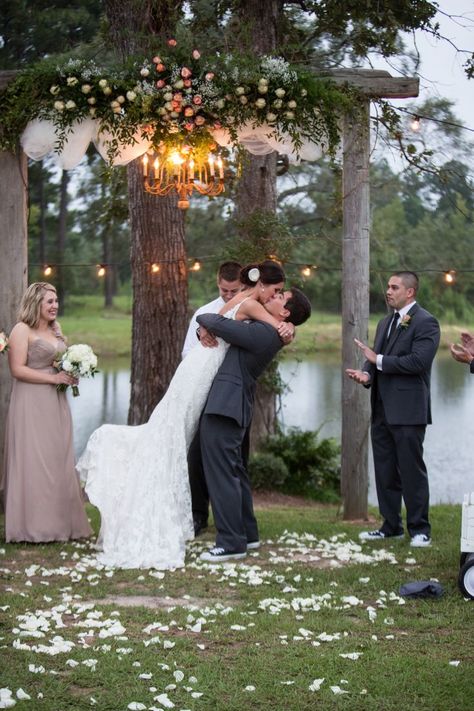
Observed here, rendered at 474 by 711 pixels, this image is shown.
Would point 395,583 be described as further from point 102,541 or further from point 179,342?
point 179,342

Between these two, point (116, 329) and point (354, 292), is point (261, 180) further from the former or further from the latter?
point (116, 329)

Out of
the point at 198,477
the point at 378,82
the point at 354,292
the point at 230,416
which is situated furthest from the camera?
the point at 354,292

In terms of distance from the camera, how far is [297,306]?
630cm

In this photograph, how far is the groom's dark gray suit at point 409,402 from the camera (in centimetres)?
661

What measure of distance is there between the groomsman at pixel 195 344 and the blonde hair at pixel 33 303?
39.5 inches

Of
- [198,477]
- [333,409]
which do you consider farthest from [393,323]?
[333,409]

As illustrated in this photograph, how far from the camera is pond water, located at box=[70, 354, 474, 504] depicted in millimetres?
14250

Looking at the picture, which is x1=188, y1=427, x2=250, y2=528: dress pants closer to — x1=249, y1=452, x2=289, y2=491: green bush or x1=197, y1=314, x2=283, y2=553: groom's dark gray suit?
x1=197, y1=314, x2=283, y2=553: groom's dark gray suit

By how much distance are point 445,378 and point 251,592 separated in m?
18.5

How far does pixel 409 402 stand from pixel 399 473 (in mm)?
558

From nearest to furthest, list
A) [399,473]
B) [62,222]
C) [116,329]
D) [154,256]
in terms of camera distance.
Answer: [399,473], [154,256], [62,222], [116,329]

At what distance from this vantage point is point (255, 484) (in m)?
10.5

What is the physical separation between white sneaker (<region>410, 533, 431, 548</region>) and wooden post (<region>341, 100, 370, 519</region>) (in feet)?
3.51

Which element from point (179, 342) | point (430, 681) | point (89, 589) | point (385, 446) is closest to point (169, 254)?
point (179, 342)
